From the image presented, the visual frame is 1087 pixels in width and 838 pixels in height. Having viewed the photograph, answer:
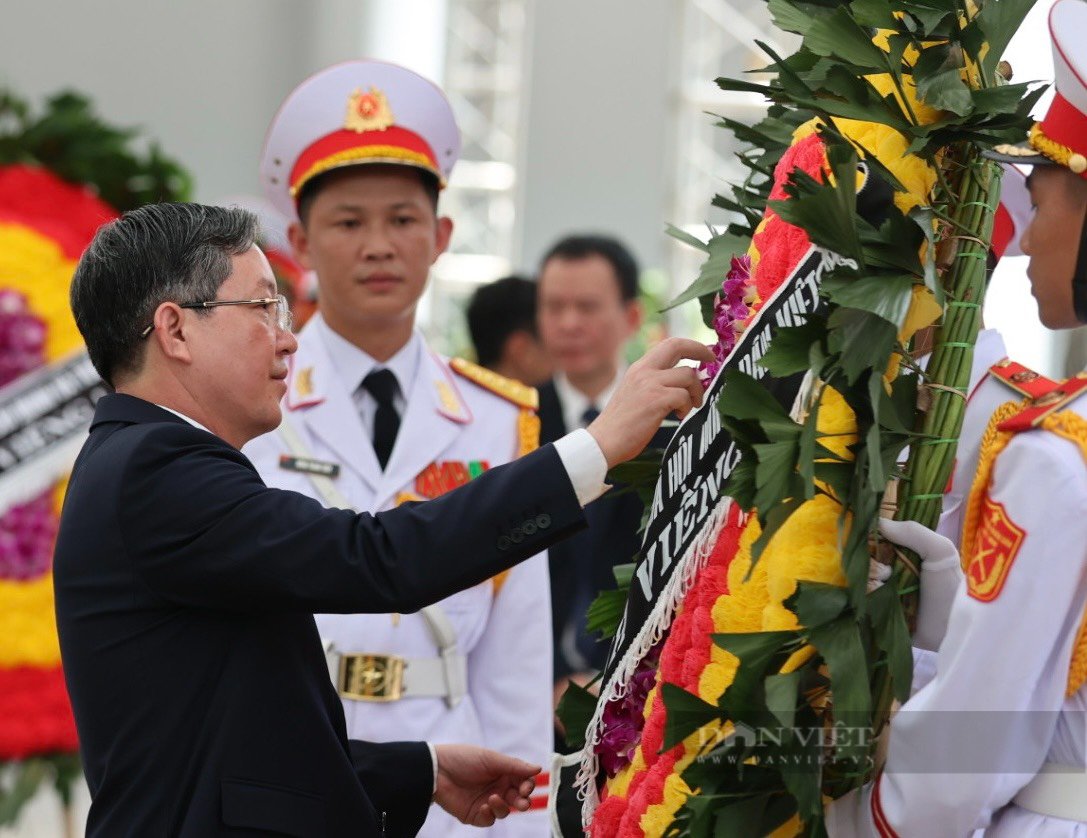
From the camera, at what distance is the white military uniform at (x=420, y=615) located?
8.72ft

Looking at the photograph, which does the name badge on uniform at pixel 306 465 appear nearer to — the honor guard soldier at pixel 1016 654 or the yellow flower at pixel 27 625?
the yellow flower at pixel 27 625

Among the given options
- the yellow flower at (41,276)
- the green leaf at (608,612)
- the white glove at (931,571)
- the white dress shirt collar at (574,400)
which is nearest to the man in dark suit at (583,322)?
the white dress shirt collar at (574,400)

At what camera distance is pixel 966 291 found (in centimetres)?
176

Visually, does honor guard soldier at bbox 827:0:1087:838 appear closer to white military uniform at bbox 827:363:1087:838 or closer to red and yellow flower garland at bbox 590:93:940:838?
white military uniform at bbox 827:363:1087:838

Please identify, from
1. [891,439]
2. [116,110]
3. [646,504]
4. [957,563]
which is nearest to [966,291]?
[891,439]

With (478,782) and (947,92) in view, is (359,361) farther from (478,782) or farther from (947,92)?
(947,92)

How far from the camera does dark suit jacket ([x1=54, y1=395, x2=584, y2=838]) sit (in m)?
1.87

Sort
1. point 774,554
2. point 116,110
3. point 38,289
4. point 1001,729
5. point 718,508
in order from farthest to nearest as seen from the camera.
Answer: point 116,110
point 38,289
point 718,508
point 774,554
point 1001,729

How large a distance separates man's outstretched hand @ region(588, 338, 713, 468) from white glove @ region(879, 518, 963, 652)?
12.7 inches

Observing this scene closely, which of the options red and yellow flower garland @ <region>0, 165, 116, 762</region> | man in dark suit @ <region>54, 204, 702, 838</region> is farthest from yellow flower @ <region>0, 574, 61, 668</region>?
man in dark suit @ <region>54, 204, 702, 838</region>

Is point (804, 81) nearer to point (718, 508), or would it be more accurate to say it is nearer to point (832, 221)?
point (832, 221)

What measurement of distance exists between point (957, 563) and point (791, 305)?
33 cm

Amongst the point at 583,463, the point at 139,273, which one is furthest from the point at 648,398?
the point at 139,273

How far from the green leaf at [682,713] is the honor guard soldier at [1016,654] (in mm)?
198
